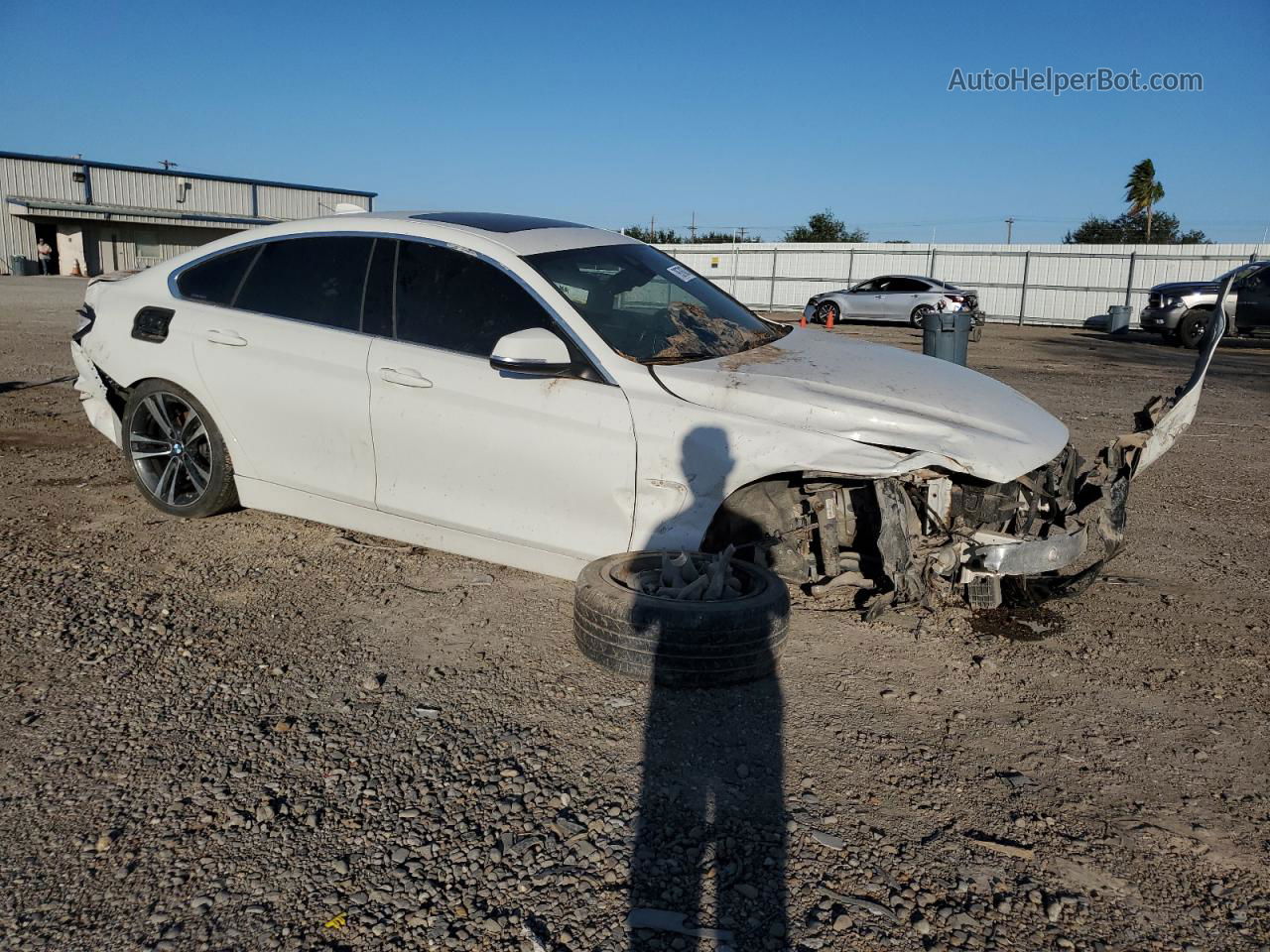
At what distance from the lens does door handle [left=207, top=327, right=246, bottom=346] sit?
494 cm

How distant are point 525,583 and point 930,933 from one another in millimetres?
2766

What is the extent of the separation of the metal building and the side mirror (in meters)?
39.7

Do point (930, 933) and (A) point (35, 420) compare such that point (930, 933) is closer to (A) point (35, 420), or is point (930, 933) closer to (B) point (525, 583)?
(B) point (525, 583)

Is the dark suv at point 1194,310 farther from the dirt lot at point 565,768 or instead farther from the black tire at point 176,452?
the black tire at point 176,452

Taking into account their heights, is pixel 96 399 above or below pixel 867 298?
below

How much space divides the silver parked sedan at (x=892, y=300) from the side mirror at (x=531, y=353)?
22790 millimetres

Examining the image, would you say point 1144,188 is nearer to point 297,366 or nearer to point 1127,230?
point 1127,230

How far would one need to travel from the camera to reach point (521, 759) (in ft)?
10.3

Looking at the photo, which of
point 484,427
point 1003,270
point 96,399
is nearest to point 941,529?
point 484,427

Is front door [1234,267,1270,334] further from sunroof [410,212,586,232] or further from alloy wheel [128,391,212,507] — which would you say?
alloy wheel [128,391,212,507]

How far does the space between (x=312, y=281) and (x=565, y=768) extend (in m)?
2.96

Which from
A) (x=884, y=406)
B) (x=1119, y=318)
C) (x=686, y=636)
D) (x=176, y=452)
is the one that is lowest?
(x=686, y=636)

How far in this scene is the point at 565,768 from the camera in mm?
3098

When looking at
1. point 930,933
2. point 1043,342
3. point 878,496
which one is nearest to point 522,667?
point 878,496
